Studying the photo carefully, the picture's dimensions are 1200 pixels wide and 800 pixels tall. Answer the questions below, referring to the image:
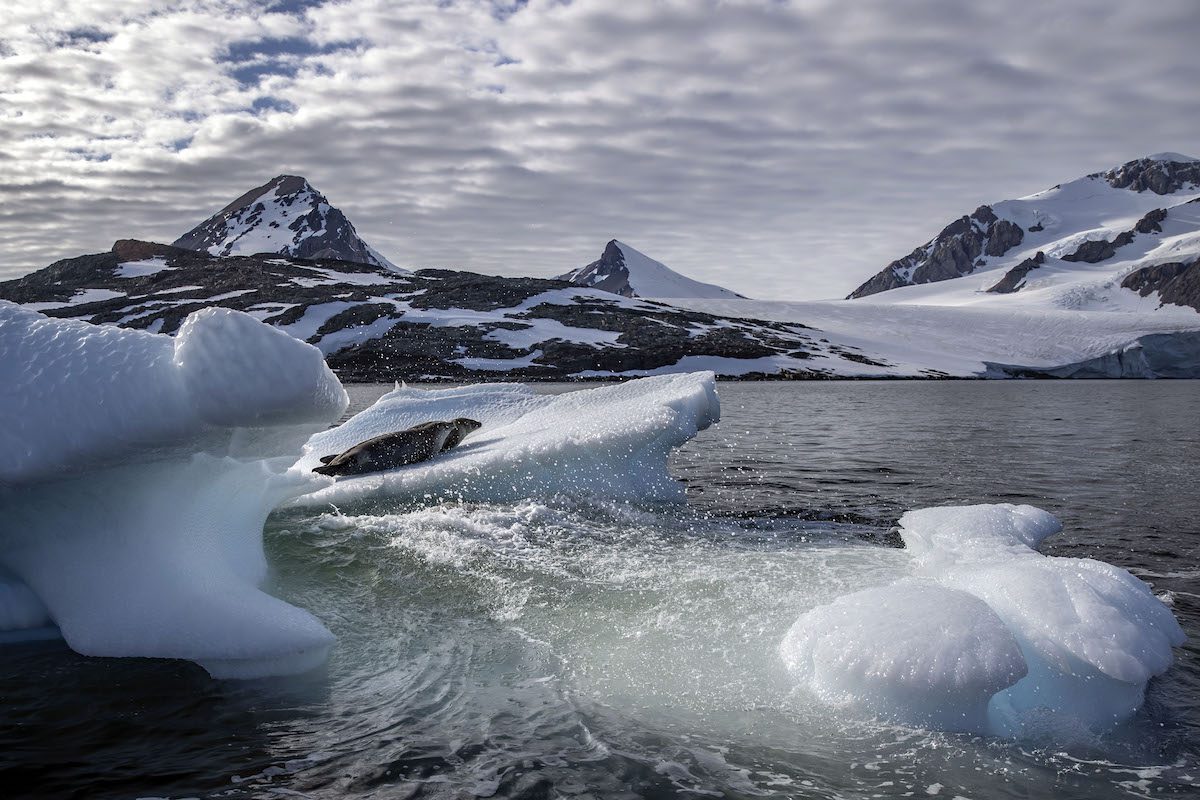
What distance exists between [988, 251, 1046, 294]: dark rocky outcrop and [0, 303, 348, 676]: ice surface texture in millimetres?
202703

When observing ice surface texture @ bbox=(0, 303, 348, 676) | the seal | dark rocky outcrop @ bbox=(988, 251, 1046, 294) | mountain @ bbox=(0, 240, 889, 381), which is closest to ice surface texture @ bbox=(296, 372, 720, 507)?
the seal

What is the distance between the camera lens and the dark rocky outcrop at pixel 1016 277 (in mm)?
185250

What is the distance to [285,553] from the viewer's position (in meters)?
9.49

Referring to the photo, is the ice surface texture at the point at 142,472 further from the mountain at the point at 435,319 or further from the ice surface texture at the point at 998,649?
the mountain at the point at 435,319

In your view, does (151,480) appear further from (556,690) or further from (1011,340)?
(1011,340)

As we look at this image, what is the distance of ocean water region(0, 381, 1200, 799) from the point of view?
15.0 ft

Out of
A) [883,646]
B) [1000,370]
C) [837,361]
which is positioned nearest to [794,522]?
[883,646]

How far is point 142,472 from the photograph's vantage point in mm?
6871

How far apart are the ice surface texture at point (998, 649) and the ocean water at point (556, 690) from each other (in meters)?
0.21

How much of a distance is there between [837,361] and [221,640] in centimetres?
8023

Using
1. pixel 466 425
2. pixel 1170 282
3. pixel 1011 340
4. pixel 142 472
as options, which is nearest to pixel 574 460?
pixel 466 425

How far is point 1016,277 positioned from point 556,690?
20824 cm

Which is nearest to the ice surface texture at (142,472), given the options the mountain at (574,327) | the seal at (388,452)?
the seal at (388,452)

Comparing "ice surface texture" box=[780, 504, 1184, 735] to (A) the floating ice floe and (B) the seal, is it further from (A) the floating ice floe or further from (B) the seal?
(B) the seal
